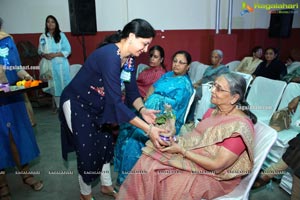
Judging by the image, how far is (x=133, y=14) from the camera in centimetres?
488

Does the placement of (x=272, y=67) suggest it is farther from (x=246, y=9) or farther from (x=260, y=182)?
(x=260, y=182)

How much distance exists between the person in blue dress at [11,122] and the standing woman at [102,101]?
1.74 ft

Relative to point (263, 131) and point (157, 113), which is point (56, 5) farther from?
point (263, 131)

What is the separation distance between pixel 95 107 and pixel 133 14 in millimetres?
3625

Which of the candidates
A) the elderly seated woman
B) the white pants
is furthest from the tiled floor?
the elderly seated woman

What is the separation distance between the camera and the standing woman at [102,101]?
1.40 metres

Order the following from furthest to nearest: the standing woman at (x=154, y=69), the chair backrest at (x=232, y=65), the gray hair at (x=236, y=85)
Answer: the chair backrest at (x=232, y=65), the standing woman at (x=154, y=69), the gray hair at (x=236, y=85)

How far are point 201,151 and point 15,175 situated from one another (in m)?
2.01

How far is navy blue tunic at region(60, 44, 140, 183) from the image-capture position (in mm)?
1409

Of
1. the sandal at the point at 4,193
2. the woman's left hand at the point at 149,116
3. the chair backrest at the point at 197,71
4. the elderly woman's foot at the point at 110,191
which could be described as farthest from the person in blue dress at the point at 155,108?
the chair backrest at the point at 197,71

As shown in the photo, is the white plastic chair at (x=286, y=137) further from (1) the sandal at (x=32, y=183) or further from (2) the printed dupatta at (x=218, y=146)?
(1) the sandal at (x=32, y=183)

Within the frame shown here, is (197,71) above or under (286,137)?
above

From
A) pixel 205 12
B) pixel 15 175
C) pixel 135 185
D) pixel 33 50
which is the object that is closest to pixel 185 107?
pixel 135 185

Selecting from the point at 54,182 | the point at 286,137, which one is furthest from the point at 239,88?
the point at 54,182
